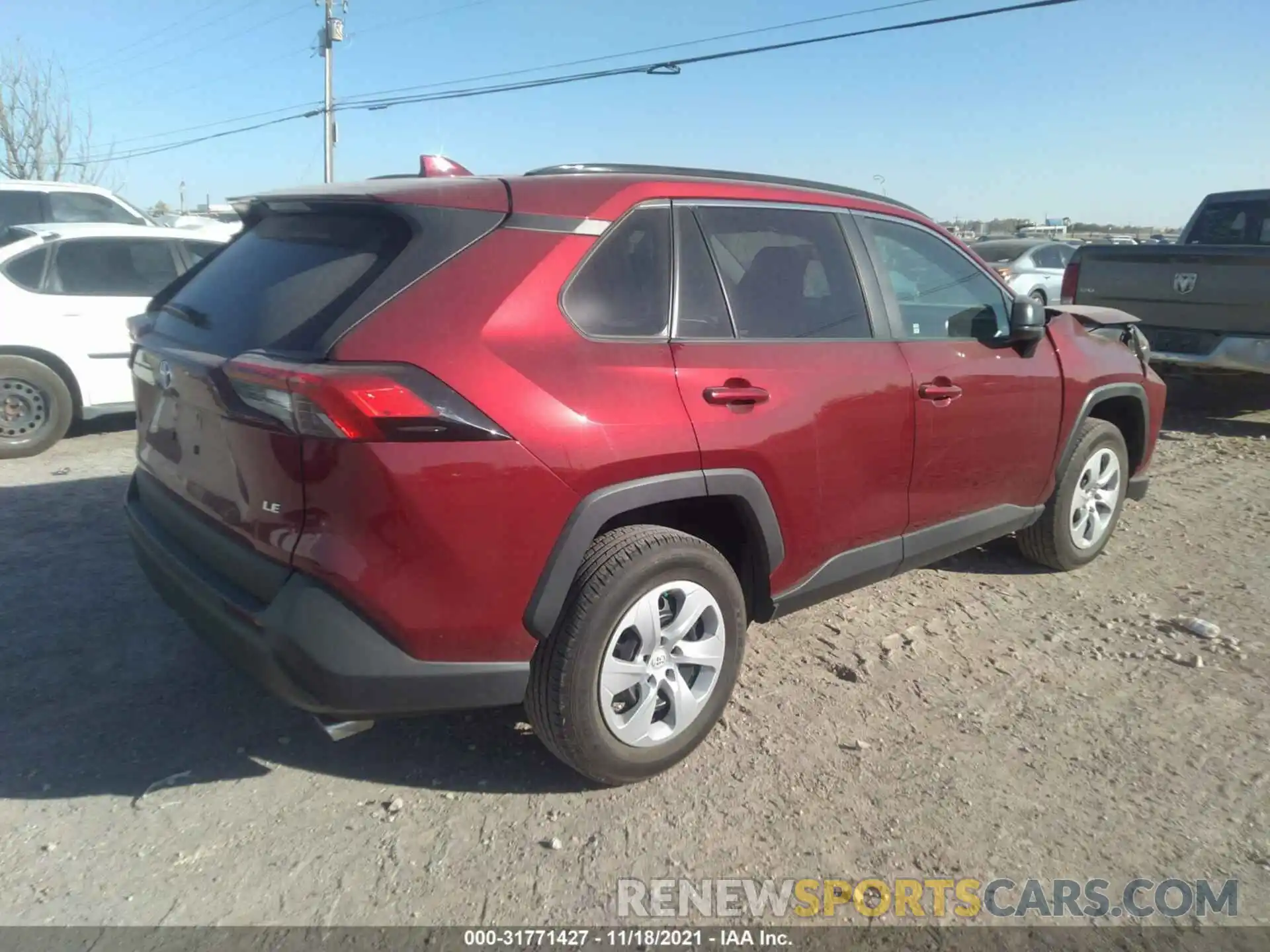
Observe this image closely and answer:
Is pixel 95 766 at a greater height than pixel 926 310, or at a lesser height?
lesser

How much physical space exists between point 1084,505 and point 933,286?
1.56m

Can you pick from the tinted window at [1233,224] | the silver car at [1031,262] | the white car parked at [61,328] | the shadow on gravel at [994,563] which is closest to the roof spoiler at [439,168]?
the shadow on gravel at [994,563]

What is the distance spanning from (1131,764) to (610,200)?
248 centimetres

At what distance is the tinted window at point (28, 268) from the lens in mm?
6648

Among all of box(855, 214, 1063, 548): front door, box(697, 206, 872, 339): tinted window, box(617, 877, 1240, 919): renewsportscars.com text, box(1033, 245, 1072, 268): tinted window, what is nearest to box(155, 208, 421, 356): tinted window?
box(697, 206, 872, 339): tinted window

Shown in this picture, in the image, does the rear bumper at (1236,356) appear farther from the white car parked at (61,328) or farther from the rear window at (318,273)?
the white car parked at (61,328)

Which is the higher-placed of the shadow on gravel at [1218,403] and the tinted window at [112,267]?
the tinted window at [112,267]

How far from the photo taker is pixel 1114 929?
2.46 m

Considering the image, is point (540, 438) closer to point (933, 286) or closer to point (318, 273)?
point (318, 273)

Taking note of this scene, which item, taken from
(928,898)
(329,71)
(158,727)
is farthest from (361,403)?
(329,71)

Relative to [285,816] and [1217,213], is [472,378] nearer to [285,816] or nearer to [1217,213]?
[285,816]

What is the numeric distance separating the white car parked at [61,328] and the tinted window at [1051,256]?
14.8m

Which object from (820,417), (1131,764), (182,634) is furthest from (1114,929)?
(182,634)

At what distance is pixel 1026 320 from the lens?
3998 mm
